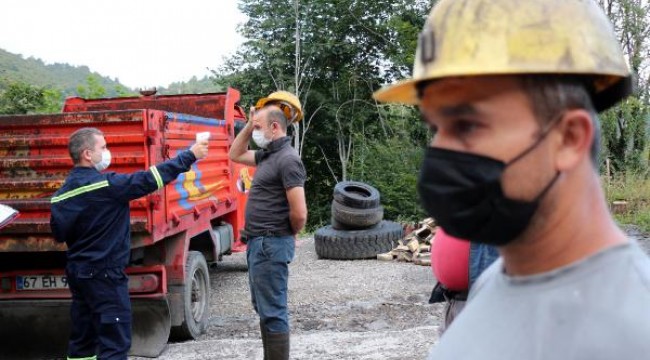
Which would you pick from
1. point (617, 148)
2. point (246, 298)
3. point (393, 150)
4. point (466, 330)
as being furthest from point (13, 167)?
point (617, 148)

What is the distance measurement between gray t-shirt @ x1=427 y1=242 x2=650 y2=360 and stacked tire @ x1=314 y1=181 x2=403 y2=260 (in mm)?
9679

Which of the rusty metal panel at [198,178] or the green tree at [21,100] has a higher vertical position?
the green tree at [21,100]

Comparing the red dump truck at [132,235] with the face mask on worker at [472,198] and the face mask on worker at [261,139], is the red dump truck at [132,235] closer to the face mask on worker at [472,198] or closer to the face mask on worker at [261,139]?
the face mask on worker at [261,139]

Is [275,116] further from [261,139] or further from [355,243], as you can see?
[355,243]

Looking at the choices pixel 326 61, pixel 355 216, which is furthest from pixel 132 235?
pixel 326 61

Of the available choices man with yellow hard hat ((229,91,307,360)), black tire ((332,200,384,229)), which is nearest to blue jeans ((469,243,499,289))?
man with yellow hard hat ((229,91,307,360))

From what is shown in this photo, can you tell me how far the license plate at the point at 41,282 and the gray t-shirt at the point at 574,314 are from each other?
508 centimetres

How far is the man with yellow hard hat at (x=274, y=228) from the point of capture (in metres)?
4.61

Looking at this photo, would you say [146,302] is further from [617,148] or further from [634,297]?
[617,148]

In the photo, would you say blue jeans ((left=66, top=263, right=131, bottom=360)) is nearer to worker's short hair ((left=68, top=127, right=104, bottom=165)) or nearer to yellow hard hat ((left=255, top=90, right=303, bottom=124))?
worker's short hair ((left=68, top=127, right=104, bottom=165))

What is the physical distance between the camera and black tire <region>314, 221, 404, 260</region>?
10.9m

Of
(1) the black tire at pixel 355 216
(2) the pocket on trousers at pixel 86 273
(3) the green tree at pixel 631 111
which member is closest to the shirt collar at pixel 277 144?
(2) the pocket on trousers at pixel 86 273

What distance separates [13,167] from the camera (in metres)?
5.52

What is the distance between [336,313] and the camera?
7.36 metres
